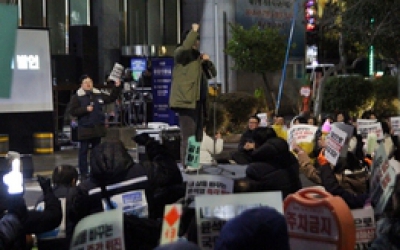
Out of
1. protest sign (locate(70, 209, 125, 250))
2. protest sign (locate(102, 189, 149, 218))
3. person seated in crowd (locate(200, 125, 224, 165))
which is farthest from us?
person seated in crowd (locate(200, 125, 224, 165))

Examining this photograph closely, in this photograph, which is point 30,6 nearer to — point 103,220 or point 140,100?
point 140,100

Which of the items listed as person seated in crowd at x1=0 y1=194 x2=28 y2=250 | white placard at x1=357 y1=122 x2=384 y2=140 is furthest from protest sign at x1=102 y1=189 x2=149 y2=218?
white placard at x1=357 y1=122 x2=384 y2=140

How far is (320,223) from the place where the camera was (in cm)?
508

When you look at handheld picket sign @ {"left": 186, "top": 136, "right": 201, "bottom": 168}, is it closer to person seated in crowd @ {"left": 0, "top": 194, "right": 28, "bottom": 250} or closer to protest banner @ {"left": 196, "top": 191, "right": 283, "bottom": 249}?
person seated in crowd @ {"left": 0, "top": 194, "right": 28, "bottom": 250}

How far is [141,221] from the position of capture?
5.42 metres

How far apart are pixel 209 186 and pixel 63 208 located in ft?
4.13

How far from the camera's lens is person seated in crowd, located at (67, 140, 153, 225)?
601 cm

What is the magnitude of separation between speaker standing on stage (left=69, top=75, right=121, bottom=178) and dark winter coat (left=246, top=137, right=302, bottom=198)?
6475 mm

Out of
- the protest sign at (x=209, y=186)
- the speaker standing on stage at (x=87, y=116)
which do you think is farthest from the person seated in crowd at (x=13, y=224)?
the speaker standing on stage at (x=87, y=116)

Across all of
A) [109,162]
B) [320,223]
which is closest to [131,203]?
[109,162]

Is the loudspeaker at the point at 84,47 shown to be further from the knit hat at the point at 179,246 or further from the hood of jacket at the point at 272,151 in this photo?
the knit hat at the point at 179,246

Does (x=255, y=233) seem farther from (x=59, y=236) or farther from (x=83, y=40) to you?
(x=83, y=40)

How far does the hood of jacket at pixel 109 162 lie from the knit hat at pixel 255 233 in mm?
2788

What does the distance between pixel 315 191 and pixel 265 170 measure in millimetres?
1876
